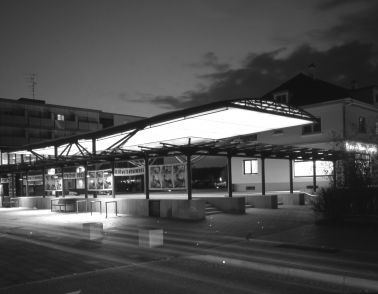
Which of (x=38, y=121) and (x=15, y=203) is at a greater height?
(x=38, y=121)

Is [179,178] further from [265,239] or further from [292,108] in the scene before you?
[265,239]

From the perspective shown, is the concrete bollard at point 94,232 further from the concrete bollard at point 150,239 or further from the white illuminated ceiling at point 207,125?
the white illuminated ceiling at point 207,125

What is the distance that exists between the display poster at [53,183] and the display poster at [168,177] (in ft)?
Result: 33.5

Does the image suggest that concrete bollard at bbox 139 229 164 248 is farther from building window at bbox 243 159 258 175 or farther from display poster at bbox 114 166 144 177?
building window at bbox 243 159 258 175

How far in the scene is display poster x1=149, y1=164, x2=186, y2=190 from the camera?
68.1ft

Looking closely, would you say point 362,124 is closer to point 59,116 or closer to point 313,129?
point 313,129

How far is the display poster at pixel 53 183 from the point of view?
1165 inches

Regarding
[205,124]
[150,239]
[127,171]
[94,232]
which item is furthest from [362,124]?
[94,232]

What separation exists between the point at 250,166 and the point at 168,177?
16689 mm

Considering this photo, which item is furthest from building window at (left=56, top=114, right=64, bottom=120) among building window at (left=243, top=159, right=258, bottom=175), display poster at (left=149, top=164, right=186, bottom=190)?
display poster at (left=149, top=164, right=186, bottom=190)

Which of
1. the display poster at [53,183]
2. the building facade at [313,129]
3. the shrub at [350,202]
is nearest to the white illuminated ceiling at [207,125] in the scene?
the shrub at [350,202]

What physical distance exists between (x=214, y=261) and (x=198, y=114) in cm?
751

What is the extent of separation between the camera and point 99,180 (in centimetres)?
2584

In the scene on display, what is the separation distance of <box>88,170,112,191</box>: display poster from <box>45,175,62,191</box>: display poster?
166 inches
